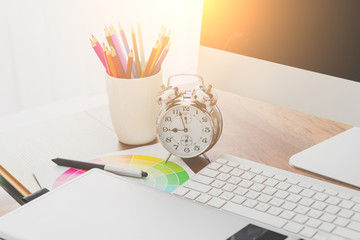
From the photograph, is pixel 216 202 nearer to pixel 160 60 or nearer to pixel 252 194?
pixel 252 194

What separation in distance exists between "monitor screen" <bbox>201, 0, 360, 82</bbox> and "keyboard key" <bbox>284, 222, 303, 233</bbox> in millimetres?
291

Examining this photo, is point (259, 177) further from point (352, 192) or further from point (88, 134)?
point (88, 134)

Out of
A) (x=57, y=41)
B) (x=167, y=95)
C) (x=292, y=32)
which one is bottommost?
(x=57, y=41)

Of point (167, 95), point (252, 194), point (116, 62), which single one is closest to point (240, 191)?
point (252, 194)

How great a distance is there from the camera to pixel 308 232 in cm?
59

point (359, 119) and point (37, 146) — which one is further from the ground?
point (359, 119)

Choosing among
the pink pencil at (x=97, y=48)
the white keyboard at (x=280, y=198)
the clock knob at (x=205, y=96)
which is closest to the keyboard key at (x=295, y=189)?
the white keyboard at (x=280, y=198)

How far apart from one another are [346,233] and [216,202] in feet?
0.60

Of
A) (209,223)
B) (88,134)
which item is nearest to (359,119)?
(209,223)

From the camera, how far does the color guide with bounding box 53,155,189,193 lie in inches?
29.0

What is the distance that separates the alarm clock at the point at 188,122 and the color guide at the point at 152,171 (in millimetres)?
36

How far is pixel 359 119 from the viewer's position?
771 mm

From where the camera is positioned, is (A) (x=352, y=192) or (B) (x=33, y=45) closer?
(A) (x=352, y=192)

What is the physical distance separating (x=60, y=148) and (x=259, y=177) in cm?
40
